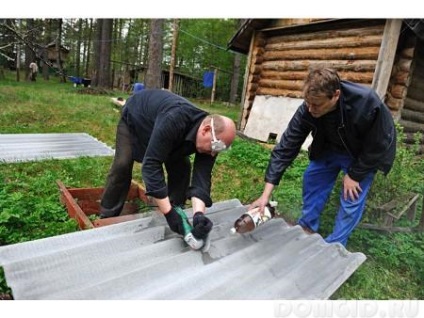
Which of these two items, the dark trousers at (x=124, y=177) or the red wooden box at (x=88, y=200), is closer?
the dark trousers at (x=124, y=177)

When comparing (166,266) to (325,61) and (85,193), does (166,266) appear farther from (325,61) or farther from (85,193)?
(325,61)

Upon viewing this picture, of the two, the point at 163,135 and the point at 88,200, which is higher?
the point at 163,135

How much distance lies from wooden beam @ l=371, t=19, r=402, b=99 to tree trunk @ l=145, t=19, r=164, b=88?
6116 mm

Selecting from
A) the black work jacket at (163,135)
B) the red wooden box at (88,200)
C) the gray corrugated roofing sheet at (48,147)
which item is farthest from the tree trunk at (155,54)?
the black work jacket at (163,135)

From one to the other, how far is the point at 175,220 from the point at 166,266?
314mm

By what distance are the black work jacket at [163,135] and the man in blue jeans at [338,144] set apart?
566 millimetres

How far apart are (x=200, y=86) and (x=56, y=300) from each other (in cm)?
2518

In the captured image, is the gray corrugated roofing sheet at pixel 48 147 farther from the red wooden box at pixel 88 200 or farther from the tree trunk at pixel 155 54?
the tree trunk at pixel 155 54

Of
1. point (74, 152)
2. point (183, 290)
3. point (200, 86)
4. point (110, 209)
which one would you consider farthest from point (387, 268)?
point (200, 86)

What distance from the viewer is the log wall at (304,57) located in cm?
685

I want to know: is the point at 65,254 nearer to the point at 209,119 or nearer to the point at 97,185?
the point at 209,119

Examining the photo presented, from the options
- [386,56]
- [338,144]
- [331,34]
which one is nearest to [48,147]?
[338,144]

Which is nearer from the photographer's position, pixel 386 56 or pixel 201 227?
pixel 201 227

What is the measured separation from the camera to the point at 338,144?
2975 mm
